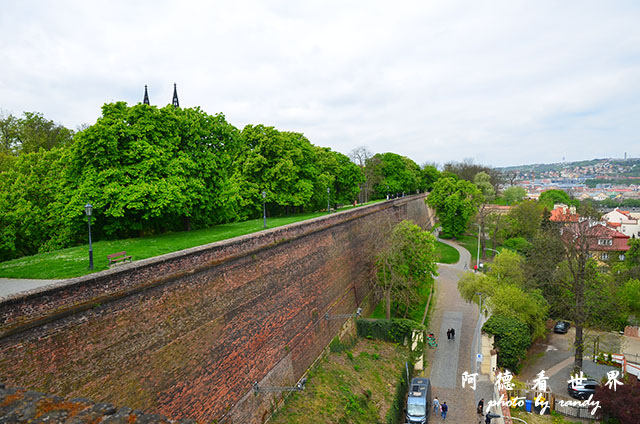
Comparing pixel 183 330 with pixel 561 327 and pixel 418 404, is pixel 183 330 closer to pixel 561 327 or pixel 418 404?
pixel 418 404

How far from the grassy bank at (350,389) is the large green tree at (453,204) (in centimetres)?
3244

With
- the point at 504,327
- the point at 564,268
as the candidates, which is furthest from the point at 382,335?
the point at 564,268

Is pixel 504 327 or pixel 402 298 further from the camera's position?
pixel 402 298

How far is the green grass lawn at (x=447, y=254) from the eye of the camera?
136 ft

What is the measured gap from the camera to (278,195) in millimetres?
28078

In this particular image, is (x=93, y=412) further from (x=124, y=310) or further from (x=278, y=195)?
(x=278, y=195)

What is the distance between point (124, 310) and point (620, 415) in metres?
16.9

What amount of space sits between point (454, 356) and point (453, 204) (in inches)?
1170

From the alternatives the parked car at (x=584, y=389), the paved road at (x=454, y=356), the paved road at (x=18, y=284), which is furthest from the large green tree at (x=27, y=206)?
the parked car at (x=584, y=389)

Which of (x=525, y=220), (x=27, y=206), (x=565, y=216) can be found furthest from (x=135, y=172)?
(x=525, y=220)

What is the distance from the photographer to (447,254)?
43719 millimetres

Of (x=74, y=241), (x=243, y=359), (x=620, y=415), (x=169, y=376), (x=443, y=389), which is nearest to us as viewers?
(x=169, y=376)

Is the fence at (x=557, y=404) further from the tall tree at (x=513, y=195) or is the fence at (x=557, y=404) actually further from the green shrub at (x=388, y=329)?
the tall tree at (x=513, y=195)

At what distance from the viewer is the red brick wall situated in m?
6.94
